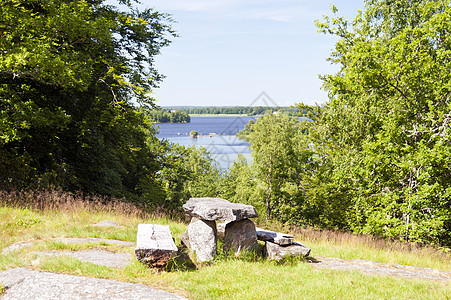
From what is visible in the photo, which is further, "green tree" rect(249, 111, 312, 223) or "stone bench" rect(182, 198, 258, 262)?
"green tree" rect(249, 111, 312, 223)

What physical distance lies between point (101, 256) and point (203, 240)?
2.24m

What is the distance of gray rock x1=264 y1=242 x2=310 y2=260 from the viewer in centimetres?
786

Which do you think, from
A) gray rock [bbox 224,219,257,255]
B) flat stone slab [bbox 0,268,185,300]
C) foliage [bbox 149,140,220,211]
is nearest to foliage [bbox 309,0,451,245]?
gray rock [bbox 224,219,257,255]

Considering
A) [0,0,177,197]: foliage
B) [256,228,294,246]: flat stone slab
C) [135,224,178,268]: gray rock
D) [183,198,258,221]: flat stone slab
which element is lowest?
[256,228,294,246]: flat stone slab

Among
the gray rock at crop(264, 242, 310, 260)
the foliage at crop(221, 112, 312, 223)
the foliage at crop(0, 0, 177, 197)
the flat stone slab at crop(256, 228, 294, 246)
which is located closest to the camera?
the gray rock at crop(264, 242, 310, 260)

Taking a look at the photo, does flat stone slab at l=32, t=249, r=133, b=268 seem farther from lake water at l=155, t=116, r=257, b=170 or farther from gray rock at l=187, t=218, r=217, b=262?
lake water at l=155, t=116, r=257, b=170

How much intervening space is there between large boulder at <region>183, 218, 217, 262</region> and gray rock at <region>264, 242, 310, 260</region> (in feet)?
4.37

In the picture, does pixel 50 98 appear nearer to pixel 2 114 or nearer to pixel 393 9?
pixel 2 114

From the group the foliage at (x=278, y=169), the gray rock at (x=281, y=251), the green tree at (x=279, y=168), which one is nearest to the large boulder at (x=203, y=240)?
the gray rock at (x=281, y=251)

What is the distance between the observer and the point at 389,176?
15.7 m

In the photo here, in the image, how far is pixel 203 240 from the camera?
768 cm

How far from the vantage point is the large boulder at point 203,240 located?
753 cm

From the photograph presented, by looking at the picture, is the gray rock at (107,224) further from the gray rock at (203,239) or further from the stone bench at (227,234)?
the gray rock at (203,239)

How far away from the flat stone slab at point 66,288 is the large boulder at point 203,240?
195cm
